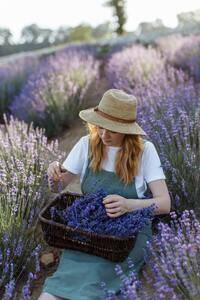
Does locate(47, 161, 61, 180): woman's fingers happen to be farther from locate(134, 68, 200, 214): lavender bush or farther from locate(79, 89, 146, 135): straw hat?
locate(134, 68, 200, 214): lavender bush

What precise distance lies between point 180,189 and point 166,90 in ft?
4.81

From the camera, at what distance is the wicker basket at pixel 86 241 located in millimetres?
2203

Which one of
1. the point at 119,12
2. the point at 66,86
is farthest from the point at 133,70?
the point at 119,12

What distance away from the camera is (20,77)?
753 centimetres

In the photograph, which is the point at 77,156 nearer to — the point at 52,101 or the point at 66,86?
the point at 52,101

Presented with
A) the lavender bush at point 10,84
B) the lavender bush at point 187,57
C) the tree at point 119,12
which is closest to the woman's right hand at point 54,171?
the lavender bush at point 187,57

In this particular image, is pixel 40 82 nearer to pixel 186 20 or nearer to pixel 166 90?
pixel 166 90

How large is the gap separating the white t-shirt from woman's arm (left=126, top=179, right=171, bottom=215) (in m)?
0.04

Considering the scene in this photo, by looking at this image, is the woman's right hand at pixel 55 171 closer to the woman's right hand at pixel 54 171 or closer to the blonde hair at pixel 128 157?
the woman's right hand at pixel 54 171

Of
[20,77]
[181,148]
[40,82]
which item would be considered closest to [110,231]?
[181,148]

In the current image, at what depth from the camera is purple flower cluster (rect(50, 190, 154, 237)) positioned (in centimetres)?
222

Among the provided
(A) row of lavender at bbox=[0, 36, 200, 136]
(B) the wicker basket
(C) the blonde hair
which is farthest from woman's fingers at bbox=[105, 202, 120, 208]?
(A) row of lavender at bbox=[0, 36, 200, 136]

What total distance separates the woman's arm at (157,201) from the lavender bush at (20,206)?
1.76 feet

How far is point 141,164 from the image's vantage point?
2502 mm
